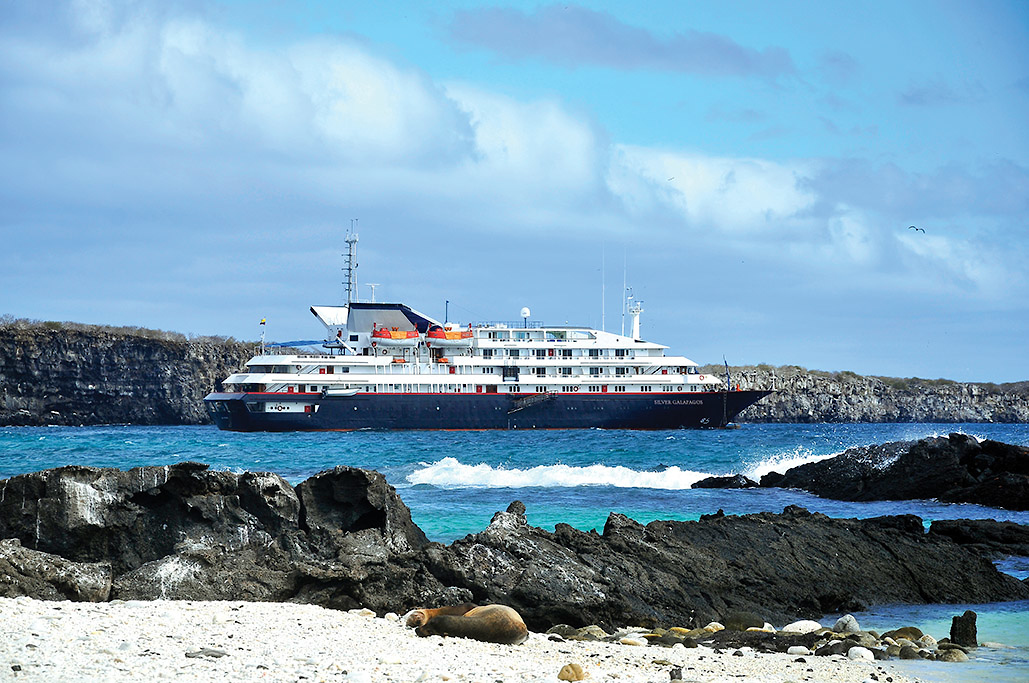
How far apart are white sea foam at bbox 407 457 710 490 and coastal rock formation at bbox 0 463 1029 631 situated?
1044 centimetres

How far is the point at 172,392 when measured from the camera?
76.1 metres

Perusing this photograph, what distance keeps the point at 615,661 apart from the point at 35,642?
3.29m

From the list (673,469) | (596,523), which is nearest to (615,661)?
(596,523)

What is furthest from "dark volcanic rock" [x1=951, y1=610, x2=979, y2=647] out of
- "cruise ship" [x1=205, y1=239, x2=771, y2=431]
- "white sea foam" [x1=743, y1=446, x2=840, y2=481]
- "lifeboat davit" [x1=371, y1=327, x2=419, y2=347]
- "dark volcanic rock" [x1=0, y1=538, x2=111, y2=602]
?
"lifeboat davit" [x1=371, y1=327, x2=419, y2=347]

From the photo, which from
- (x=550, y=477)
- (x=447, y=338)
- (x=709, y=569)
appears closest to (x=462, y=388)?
(x=447, y=338)

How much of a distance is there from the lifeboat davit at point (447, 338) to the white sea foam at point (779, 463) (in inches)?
1053

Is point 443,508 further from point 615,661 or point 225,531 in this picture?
point 615,661

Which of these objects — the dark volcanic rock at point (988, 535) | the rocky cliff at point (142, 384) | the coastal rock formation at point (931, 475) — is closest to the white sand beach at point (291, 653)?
the dark volcanic rock at point (988, 535)

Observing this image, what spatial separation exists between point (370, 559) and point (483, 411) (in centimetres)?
4505

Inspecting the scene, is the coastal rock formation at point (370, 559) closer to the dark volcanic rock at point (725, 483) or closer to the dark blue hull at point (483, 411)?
the dark volcanic rock at point (725, 483)

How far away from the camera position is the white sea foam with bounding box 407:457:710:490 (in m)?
20.4

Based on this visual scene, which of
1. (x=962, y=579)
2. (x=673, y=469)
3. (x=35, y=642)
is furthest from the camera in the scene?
Result: (x=673, y=469)

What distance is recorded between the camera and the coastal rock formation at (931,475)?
16938 mm

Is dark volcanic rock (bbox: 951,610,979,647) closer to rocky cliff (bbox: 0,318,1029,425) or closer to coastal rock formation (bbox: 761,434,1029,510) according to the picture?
coastal rock formation (bbox: 761,434,1029,510)
